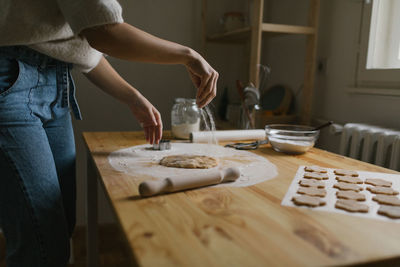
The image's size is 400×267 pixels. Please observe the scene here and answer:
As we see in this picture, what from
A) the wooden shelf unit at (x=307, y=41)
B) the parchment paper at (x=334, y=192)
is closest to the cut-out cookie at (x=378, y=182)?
the parchment paper at (x=334, y=192)

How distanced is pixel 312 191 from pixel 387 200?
0.45 ft

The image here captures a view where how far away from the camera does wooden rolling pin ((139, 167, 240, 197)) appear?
642 millimetres

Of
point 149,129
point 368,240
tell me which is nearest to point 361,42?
point 149,129

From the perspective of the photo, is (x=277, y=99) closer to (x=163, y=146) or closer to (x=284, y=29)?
(x=284, y=29)

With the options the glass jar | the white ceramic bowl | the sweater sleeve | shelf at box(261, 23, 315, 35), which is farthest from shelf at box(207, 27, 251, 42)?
the sweater sleeve

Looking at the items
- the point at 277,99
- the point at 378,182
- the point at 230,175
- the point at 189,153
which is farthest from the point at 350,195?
the point at 277,99

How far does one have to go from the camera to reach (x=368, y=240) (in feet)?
1.62

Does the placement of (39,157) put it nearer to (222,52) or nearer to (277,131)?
(277,131)

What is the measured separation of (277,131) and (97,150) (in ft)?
2.00

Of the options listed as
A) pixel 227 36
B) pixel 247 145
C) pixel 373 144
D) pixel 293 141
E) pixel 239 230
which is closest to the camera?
pixel 239 230

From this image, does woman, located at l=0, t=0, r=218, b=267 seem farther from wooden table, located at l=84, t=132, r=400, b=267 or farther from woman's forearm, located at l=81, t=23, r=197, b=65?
wooden table, located at l=84, t=132, r=400, b=267

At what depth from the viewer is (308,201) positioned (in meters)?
0.63

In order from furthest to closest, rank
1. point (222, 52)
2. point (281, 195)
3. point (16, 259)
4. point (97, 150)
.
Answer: point (222, 52)
point (97, 150)
point (16, 259)
point (281, 195)

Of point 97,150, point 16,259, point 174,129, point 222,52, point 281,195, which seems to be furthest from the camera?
point 222,52
